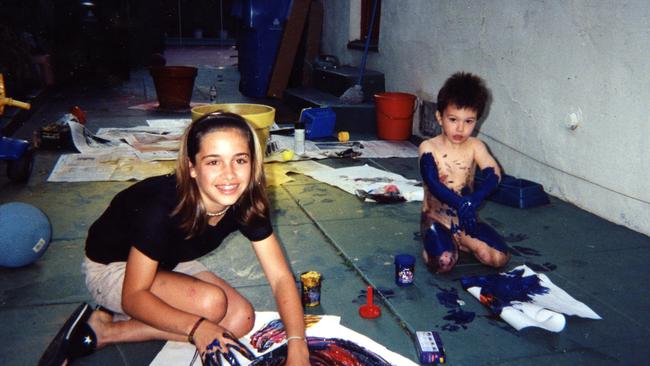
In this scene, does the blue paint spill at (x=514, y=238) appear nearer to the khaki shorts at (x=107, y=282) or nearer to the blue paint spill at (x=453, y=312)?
the blue paint spill at (x=453, y=312)

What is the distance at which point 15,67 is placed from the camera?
7.57 meters

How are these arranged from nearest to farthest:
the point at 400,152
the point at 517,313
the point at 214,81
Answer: the point at 517,313 → the point at 400,152 → the point at 214,81

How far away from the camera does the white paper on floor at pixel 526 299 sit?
2.58 metres

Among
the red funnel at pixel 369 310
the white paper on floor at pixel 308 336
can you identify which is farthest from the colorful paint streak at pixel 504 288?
the white paper on floor at pixel 308 336

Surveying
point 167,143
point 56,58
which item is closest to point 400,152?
point 167,143

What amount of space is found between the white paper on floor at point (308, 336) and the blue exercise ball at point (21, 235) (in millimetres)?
1242

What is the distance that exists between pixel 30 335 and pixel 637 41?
3895 mm

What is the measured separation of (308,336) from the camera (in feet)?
7.86

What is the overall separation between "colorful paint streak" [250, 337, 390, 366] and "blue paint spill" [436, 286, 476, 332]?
1.63 ft

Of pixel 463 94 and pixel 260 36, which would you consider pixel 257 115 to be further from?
pixel 260 36

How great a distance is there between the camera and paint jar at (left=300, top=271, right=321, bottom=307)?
2.70 m

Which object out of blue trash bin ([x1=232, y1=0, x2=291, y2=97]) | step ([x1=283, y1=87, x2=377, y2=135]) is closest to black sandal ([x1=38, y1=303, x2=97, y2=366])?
step ([x1=283, y1=87, x2=377, y2=135])

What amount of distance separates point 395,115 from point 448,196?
3.47 meters

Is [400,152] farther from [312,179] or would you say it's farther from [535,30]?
[535,30]
